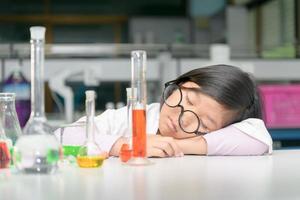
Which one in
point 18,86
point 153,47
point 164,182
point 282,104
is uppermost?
point 153,47

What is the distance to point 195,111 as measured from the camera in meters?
1.24

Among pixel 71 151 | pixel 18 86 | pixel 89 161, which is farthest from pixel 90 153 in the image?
pixel 18 86

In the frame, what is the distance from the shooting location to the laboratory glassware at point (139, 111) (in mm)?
911

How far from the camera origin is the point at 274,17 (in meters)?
4.79

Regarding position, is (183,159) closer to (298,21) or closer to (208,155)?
(208,155)

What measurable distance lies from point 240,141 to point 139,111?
36cm

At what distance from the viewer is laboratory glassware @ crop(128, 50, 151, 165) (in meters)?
0.91

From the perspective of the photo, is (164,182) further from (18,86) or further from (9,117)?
(18,86)

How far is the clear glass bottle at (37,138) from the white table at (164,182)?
18 mm

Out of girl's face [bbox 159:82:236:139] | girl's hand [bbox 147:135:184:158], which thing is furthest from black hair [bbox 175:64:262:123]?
girl's hand [bbox 147:135:184:158]

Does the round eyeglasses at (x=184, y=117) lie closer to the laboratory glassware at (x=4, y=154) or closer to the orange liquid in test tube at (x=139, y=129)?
the orange liquid in test tube at (x=139, y=129)

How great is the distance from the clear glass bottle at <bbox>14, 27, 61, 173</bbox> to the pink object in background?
1.97 meters

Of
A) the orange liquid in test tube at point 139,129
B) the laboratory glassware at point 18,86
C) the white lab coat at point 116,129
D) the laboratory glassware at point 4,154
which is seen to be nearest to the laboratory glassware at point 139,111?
the orange liquid in test tube at point 139,129

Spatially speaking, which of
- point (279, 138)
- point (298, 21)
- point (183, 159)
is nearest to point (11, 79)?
point (279, 138)
